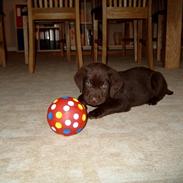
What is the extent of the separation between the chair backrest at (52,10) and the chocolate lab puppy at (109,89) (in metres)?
1.37

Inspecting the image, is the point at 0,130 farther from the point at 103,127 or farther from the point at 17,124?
the point at 103,127

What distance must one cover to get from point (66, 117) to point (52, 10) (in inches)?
77.7

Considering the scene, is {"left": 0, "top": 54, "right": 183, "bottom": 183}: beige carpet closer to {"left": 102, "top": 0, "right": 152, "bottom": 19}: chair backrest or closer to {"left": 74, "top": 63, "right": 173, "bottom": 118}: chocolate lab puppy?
{"left": 74, "top": 63, "right": 173, "bottom": 118}: chocolate lab puppy

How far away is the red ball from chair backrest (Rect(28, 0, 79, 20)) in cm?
185

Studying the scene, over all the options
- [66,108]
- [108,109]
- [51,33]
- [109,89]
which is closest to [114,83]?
[109,89]

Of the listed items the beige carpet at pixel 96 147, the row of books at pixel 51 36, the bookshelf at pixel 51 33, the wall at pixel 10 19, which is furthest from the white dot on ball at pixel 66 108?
the wall at pixel 10 19

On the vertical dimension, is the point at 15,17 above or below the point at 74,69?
above

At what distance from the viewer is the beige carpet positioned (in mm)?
989

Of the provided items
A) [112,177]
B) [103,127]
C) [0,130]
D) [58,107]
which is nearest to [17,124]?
[0,130]

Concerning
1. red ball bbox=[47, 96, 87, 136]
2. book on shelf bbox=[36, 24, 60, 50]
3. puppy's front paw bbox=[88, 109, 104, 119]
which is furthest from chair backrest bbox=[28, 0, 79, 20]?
book on shelf bbox=[36, 24, 60, 50]

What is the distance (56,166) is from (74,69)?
98.3 inches

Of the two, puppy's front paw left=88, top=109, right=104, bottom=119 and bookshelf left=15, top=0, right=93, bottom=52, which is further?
bookshelf left=15, top=0, right=93, bottom=52

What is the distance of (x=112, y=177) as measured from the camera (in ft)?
3.20

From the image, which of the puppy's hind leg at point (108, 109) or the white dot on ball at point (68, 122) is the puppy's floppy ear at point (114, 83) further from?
the white dot on ball at point (68, 122)
